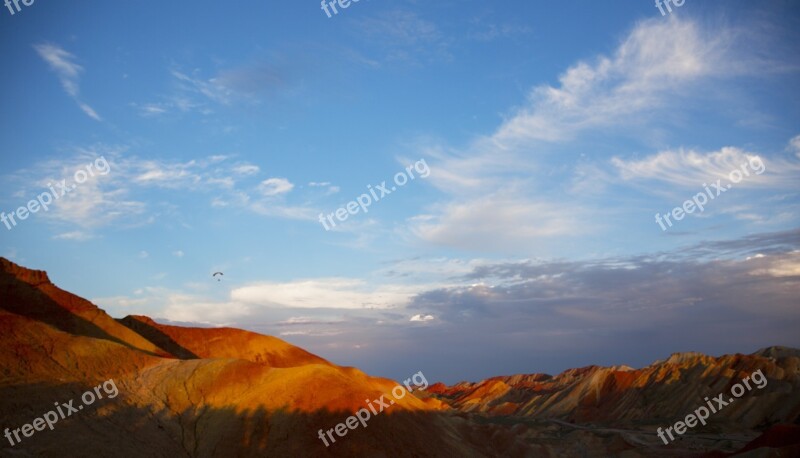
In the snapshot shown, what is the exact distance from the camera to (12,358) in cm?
3647

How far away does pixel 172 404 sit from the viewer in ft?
132

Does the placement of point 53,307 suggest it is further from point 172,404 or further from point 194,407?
point 194,407

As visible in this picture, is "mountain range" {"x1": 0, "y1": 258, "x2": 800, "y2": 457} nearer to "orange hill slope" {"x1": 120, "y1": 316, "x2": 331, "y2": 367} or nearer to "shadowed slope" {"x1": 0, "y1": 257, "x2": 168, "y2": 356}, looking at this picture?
"shadowed slope" {"x1": 0, "y1": 257, "x2": 168, "y2": 356}

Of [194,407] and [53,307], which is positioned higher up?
[53,307]

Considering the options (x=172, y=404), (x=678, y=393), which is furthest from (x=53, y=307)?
(x=678, y=393)

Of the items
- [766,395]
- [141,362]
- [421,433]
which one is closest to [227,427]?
[141,362]

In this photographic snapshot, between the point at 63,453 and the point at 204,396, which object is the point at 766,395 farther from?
the point at 63,453

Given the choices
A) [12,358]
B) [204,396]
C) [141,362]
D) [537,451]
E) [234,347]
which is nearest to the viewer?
[12,358]

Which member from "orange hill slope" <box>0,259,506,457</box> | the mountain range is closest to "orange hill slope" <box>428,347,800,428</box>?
the mountain range

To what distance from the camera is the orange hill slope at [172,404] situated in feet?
109

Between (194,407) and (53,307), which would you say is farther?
(53,307)

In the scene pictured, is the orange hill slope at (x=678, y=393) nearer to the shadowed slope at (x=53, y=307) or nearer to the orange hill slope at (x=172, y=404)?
the orange hill slope at (x=172, y=404)

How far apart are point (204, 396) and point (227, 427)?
462 cm

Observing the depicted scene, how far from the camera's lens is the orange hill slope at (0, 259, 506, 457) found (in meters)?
33.3
